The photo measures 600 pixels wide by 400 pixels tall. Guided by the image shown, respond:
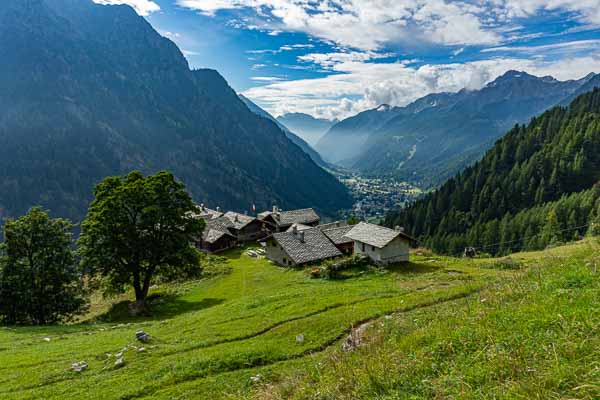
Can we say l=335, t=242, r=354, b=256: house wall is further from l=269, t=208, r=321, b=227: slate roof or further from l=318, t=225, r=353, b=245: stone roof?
l=269, t=208, r=321, b=227: slate roof

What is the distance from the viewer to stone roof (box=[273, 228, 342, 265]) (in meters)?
58.8

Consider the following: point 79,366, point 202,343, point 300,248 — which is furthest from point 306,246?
point 79,366

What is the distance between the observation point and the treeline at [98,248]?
42.6m

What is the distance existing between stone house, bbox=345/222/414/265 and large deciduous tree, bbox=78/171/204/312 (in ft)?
78.8

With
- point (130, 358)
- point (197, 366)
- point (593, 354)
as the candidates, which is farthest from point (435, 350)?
point (130, 358)

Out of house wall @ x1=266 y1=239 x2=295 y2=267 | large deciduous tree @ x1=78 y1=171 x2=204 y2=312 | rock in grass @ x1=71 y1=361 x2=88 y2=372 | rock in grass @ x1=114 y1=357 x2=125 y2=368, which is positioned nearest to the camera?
rock in grass @ x1=71 y1=361 x2=88 y2=372

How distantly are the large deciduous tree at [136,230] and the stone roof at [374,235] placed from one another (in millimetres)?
23849

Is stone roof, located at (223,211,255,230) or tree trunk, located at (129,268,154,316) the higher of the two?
stone roof, located at (223,211,255,230)

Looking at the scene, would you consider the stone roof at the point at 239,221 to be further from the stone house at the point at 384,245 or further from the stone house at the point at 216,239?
the stone house at the point at 384,245

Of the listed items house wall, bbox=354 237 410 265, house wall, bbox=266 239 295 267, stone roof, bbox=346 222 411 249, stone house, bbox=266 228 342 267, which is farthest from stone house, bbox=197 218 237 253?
house wall, bbox=354 237 410 265

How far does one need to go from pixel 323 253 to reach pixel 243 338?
36891 mm

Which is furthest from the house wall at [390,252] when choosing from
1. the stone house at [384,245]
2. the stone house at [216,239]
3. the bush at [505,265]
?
the stone house at [216,239]

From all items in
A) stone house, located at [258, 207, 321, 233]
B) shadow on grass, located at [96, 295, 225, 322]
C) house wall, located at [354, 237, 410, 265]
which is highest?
stone house, located at [258, 207, 321, 233]

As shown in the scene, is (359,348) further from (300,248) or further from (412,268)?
(300,248)
